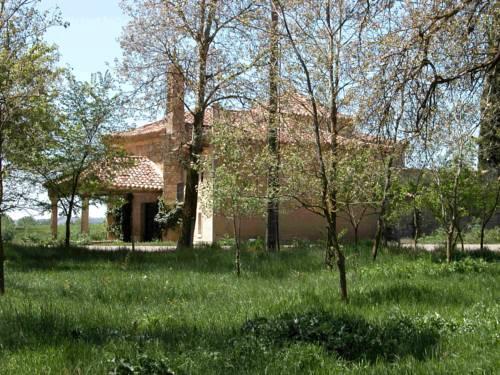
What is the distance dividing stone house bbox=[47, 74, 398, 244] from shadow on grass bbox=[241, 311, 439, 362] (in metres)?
12.2

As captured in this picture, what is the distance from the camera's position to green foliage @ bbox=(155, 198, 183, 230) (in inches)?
1126

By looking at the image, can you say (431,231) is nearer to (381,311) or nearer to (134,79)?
(134,79)

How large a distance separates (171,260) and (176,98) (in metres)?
7.25

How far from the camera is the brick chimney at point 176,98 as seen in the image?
20.9 m

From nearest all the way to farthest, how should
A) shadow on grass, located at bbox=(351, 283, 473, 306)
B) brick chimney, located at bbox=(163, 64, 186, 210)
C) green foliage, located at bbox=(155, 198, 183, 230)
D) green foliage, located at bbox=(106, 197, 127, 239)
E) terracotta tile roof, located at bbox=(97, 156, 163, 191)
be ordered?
shadow on grass, located at bbox=(351, 283, 473, 306), brick chimney, located at bbox=(163, 64, 186, 210), green foliage, located at bbox=(155, 198, 183, 230), terracotta tile roof, located at bbox=(97, 156, 163, 191), green foliage, located at bbox=(106, 197, 127, 239)

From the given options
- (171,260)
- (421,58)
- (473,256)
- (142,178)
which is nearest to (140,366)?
(421,58)

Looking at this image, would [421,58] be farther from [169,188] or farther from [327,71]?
[169,188]

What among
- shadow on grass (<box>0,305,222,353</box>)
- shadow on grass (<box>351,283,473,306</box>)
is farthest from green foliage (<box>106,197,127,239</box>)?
shadow on grass (<box>0,305,222,353</box>)

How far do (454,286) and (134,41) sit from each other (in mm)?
14072

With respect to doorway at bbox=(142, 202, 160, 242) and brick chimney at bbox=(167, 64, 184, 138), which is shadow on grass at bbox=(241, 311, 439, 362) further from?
doorway at bbox=(142, 202, 160, 242)

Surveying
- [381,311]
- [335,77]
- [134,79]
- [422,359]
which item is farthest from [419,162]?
[134,79]

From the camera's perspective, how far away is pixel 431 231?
117ft

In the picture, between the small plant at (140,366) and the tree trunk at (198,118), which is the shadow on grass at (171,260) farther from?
the small plant at (140,366)

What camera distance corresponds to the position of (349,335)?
6676 mm
